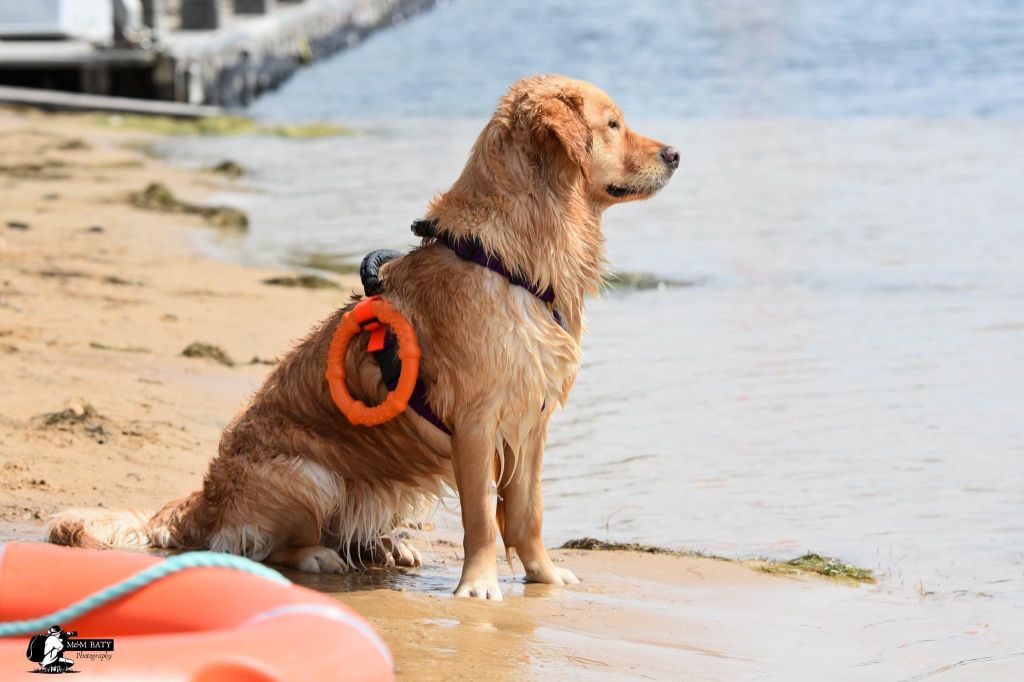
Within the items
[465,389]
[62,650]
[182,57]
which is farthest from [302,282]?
[182,57]

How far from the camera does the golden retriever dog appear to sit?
197 inches

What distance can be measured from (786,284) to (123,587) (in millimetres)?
9257

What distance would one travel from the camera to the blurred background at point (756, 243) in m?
6.48

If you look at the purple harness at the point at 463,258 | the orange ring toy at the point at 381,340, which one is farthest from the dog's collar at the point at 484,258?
the orange ring toy at the point at 381,340

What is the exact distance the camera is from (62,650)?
2941mm

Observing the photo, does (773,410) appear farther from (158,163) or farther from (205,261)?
(158,163)

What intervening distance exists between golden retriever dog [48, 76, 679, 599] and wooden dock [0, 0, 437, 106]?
1904 cm

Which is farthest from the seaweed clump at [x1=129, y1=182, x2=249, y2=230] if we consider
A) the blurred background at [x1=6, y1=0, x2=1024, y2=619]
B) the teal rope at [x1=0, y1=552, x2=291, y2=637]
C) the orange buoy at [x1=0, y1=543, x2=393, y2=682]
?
the teal rope at [x1=0, y1=552, x2=291, y2=637]

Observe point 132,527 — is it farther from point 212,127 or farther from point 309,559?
point 212,127

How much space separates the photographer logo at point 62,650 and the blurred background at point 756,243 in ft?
11.0

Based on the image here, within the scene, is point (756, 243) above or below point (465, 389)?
below

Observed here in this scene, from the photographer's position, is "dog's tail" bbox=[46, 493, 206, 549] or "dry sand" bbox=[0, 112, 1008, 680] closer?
"dry sand" bbox=[0, 112, 1008, 680]

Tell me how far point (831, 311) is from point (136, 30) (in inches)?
712

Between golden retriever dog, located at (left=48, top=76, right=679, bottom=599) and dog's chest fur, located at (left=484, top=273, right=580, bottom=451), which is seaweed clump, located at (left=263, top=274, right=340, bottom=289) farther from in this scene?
dog's chest fur, located at (left=484, top=273, right=580, bottom=451)
